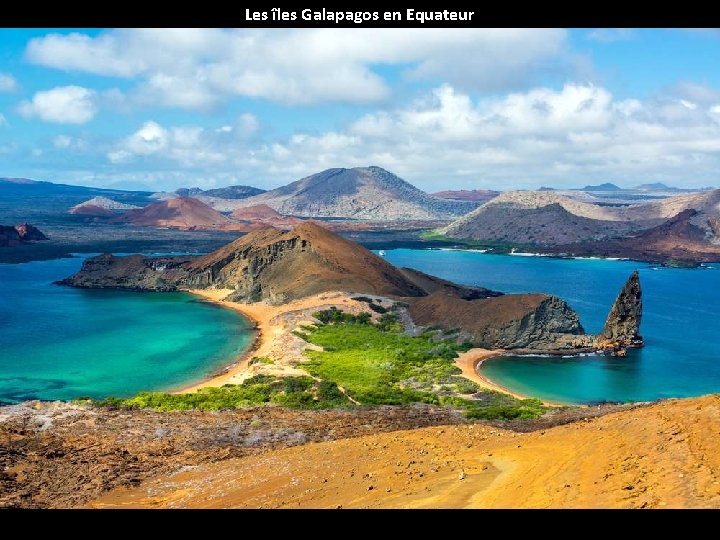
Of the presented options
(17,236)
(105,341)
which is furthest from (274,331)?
(17,236)

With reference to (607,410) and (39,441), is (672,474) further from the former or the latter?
(39,441)

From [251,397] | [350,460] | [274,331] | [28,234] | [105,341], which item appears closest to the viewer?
[350,460]

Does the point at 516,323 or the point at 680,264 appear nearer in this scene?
the point at 516,323

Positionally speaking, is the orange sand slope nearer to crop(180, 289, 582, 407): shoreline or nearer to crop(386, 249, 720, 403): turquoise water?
crop(180, 289, 582, 407): shoreline

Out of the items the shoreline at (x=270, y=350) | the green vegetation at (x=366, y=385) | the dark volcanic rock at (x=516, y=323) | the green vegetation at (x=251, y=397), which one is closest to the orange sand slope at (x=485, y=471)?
the green vegetation at (x=251, y=397)

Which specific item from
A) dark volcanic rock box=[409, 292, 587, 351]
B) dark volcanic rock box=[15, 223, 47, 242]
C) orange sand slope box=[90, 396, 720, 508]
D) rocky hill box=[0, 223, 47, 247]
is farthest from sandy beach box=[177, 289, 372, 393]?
dark volcanic rock box=[15, 223, 47, 242]

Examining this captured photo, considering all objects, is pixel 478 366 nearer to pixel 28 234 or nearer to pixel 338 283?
pixel 338 283
